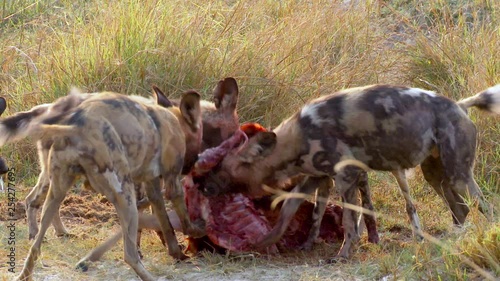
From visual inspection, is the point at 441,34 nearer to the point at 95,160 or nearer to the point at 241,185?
the point at 241,185

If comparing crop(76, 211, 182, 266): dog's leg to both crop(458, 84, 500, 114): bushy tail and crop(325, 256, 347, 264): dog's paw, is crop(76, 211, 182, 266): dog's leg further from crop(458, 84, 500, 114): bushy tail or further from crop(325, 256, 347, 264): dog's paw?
crop(458, 84, 500, 114): bushy tail

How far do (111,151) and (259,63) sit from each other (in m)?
2.71

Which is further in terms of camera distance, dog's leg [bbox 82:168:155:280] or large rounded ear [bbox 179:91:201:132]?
large rounded ear [bbox 179:91:201:132]

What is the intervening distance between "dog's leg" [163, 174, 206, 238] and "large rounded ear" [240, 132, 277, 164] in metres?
0.46

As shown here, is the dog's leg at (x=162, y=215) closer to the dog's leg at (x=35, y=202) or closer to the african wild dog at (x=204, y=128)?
the african wild dog at (x=204, y=128)

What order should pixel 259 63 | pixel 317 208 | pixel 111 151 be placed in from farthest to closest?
1. pixel 259 63
2. pixel 317 208
3. pixel 111 151

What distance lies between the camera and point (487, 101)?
5160 mm

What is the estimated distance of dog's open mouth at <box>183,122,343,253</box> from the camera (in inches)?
196

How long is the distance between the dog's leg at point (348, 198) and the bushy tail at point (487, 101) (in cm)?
76

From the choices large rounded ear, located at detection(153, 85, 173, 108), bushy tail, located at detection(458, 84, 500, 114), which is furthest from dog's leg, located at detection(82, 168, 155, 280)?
bushy tail, located at detection(458, 84, 500, 114)

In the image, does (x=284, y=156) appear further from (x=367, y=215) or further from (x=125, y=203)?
(x=125, y=203)

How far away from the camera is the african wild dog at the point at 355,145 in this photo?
16.0 feet

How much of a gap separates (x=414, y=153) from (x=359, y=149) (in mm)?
291

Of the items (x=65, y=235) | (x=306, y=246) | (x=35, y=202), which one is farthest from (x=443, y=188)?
(x=35, y=202)
